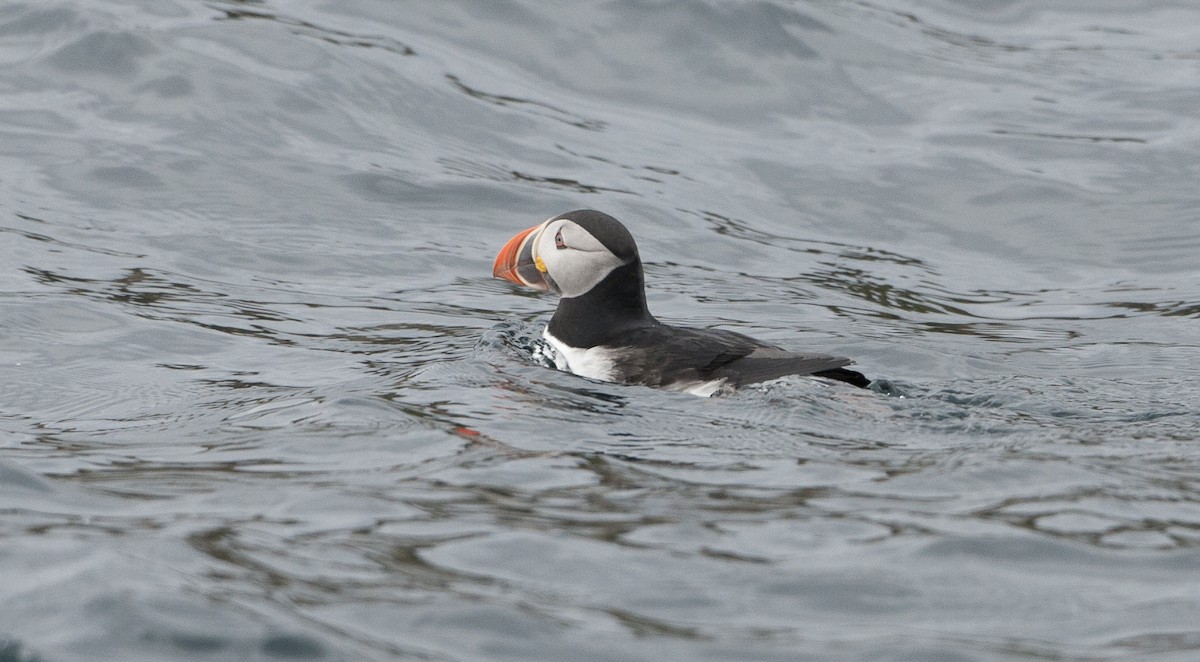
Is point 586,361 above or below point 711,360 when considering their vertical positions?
below

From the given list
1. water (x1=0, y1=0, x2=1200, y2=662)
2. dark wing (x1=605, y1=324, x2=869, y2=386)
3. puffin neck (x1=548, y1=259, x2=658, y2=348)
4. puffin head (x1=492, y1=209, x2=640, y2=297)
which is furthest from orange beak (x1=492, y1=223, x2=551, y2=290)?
dark wing (x1=605, y1=324, x2=869, y2=386)

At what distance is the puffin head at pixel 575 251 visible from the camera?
6.71m

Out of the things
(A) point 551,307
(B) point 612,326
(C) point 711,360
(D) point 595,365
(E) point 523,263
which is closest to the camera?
(C) point 711,360

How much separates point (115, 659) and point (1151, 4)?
13386mm

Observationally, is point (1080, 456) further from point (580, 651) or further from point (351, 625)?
point (351, 625)

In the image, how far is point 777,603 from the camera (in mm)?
3801

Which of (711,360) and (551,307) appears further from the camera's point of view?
(551,307)

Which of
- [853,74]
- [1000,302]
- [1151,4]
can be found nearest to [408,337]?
[1000,302]

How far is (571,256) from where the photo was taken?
6746mm

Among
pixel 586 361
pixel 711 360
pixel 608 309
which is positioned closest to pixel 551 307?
pixel 608 309

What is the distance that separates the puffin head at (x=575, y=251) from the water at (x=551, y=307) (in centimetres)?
45

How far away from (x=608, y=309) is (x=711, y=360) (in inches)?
29.1

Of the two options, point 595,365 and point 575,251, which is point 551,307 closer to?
point 575,251

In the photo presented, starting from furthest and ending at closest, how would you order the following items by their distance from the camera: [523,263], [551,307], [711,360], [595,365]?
[551,307] < [523,263] < [595,365] < [711,360]
